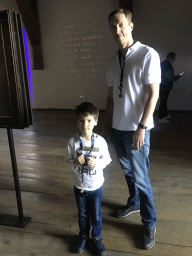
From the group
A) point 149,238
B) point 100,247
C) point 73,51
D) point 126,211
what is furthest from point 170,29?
point 100,247

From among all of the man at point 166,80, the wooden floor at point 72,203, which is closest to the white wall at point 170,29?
the man at point 166,80

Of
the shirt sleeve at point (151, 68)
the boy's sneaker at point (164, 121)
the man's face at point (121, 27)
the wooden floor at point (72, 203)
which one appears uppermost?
the man's face at point (121, 27)

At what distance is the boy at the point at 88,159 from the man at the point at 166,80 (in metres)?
3.70

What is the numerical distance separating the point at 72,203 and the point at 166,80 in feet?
11.7

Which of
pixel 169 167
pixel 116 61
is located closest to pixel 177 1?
pixel 169 167

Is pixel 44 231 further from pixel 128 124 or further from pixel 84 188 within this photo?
pixel 128 124

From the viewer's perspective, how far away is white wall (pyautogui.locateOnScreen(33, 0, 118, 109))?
5.69 m

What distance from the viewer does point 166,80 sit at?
4664 mm

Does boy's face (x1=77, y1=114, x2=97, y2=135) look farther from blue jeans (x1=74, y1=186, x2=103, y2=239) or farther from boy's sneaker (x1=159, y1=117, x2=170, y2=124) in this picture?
boy's sneaker (x1=159, y1=117, x2=170, y2=124)

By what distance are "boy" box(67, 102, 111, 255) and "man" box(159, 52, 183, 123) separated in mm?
3702

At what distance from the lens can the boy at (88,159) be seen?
129 centimetres

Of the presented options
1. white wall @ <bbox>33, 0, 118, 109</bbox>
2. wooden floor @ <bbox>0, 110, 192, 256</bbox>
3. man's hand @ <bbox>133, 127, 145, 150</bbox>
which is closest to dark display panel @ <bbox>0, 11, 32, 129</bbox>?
man's hand @ <bbox>133, 127, 145, 150</bbox>

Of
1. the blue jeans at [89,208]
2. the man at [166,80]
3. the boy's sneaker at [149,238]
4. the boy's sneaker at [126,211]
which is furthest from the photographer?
the man at [166,80]

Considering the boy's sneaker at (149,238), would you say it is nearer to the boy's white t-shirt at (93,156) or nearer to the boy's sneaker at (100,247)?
the boy's sneaker at (100,247)
